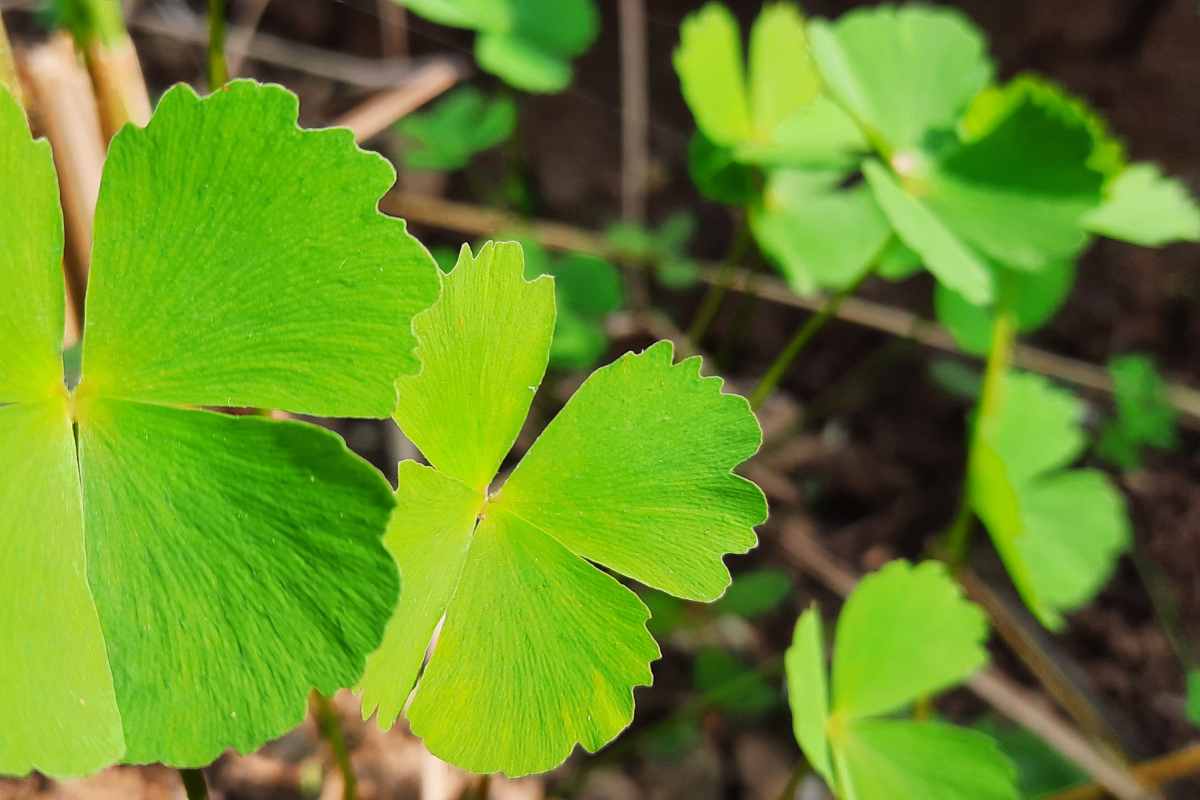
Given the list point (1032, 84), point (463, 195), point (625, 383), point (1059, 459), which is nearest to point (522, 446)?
point (463, 195)

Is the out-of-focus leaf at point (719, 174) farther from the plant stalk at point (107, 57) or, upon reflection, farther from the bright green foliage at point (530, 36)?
the plant stalk at point (107, 57)

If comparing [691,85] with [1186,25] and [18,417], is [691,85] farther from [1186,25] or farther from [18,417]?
[1186,25]

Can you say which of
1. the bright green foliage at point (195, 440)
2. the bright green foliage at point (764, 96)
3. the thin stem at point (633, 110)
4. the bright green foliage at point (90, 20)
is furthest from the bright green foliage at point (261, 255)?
the thin stem at point (633, 110)

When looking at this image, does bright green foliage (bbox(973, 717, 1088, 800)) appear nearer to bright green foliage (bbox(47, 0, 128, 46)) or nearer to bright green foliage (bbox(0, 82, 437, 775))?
bright green foliage (bbox(0, 82, 437, 775))

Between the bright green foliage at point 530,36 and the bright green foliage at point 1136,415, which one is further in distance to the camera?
the bright green foliage at point 1136,415

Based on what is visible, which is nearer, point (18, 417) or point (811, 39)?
point (18, 417)

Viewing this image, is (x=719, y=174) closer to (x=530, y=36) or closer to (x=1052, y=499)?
(x=530, y=36)

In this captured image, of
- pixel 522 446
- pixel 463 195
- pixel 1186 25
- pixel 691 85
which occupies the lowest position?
pixel 522 446
